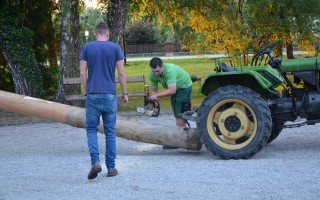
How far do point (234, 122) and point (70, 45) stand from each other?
8737 mm

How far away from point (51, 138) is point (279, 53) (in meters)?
10.5

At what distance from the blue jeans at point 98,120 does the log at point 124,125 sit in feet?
5.50

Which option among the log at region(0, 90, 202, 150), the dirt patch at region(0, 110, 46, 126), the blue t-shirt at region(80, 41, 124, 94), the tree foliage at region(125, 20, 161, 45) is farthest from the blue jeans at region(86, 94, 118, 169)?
the tree foliage at region(125, 20, 161, 45)

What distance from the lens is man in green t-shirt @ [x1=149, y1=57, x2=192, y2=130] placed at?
9.40 meters

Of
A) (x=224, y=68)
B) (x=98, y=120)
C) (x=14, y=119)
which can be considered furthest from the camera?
(x=14, y=119)

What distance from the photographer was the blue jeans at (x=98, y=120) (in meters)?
7.80

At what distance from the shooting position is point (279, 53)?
20422 mm

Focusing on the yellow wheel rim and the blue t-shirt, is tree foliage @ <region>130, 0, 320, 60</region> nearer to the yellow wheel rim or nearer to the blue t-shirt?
the yellow wheel rim

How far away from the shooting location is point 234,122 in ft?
29.4

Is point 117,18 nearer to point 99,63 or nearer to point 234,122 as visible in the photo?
point 234,122

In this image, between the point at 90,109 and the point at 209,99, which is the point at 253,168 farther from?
the point at 90,109

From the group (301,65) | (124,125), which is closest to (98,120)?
(124,125)

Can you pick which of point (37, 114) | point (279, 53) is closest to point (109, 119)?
point (37, 114)

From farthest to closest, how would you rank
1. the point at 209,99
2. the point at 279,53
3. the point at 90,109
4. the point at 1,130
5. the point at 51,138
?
the point at 279,53 → the point at 1,130 → the point at 51,138 → the point at 209,99 → the point at 90,109
